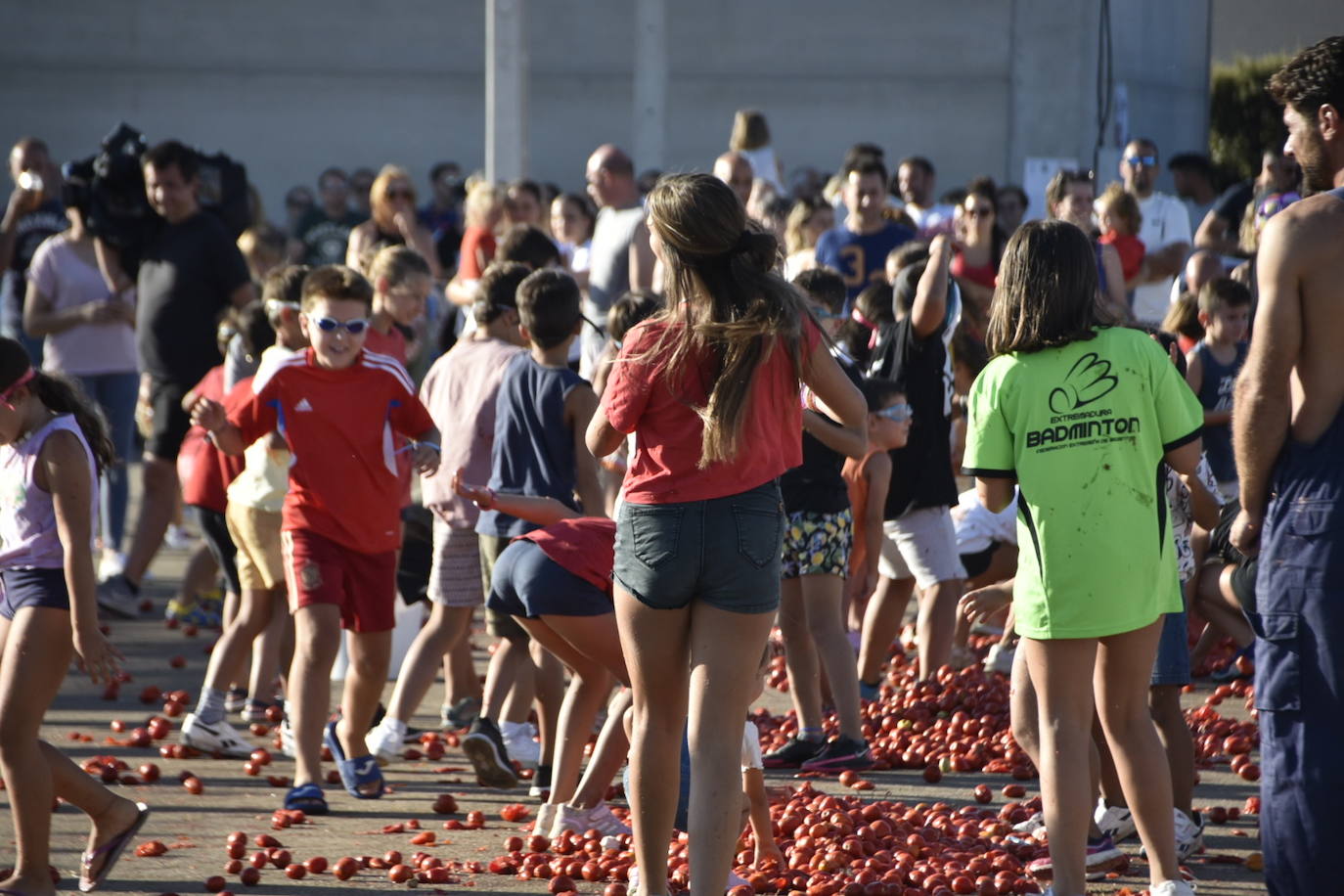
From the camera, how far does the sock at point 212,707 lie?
6.94 metres

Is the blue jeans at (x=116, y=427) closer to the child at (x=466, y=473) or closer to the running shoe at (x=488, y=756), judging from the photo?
the child at (x=466, y=473)

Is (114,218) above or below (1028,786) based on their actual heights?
above

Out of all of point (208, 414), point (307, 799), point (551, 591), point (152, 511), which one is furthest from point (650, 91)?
point (551, 591)

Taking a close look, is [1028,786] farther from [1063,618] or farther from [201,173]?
[201,173]

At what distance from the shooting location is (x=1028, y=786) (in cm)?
641

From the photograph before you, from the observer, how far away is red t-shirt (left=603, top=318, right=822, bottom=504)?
4379 mm

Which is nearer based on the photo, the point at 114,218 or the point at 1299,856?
the point at 1299,856

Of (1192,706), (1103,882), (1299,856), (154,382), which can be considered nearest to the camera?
(1299,856)

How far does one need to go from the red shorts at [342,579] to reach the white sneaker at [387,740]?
67 centimetres

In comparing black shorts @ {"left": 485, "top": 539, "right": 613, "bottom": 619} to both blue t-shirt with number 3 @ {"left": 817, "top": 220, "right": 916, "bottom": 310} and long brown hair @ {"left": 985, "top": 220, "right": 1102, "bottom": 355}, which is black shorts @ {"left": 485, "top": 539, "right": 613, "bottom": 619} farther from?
blue t-shirt with number 3 @ {"left": 817, "top": 220, "right": 916, "bottom": 310}

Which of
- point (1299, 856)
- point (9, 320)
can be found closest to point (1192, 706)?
point (1299, 856)

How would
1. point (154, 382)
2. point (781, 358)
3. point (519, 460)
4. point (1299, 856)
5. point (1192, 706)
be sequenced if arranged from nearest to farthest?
1. point (1299, 856)
2. point (781, 358)
3. point (519, 460)
4. point (1192, 706)
5. point (154, 382)

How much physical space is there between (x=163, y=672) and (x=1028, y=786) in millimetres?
4345

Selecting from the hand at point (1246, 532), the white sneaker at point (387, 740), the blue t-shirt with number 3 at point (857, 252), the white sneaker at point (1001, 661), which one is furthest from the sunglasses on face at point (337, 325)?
the blue t-shirt with number 3 at point (857, 252)
